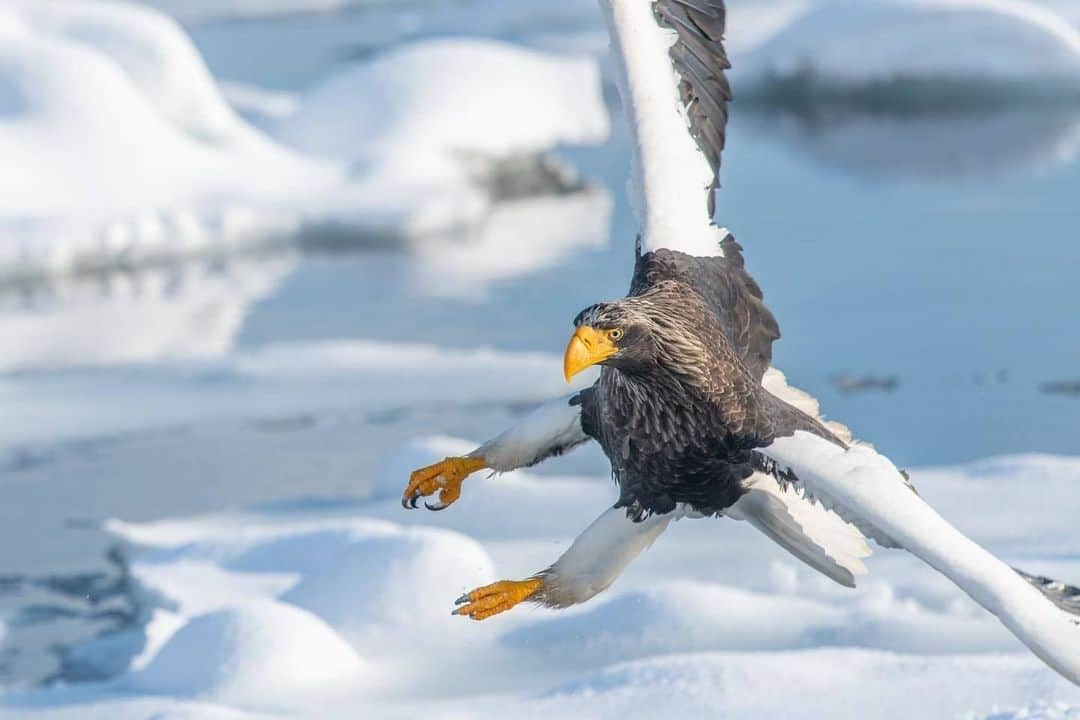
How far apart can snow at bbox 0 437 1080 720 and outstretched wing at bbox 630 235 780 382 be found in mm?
738

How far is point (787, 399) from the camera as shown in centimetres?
454

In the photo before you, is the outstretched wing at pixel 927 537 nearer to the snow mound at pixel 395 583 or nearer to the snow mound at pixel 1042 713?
the snow mound at pixel 1042 713

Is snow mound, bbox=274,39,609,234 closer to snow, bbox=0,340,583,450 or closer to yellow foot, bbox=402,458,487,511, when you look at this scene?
snow, bbox=0,340,583,450

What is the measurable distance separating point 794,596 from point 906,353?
3.60 m

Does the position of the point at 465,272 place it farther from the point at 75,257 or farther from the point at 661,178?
the point at 661,178

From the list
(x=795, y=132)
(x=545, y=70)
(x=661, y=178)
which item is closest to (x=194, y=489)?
(x=661, y=178)

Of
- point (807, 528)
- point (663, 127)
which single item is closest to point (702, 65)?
point (663, 127)

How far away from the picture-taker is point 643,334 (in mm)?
3844

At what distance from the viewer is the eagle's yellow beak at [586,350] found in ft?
11.7

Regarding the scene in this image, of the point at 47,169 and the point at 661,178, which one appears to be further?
the point at 47,169

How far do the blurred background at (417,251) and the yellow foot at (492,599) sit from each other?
1.96 meters

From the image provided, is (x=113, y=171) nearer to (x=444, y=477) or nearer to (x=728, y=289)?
(x=444, y=477)

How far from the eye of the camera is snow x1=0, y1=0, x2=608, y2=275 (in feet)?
35.8

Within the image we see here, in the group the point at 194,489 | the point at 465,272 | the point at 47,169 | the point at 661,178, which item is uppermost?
the point at 47,169
